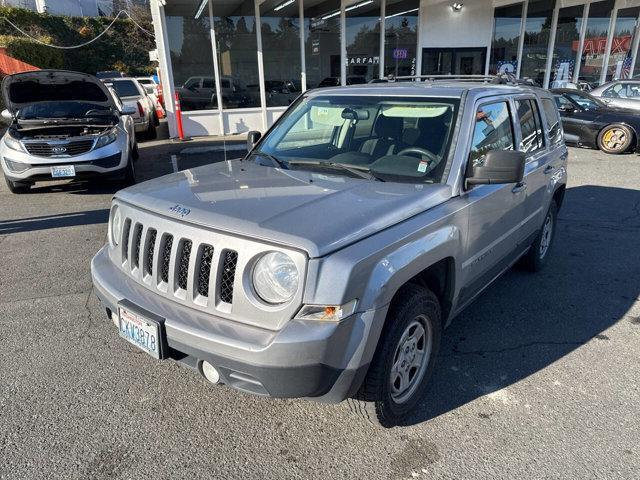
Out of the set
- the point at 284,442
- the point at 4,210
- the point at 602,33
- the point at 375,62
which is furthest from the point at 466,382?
the point at 602,33

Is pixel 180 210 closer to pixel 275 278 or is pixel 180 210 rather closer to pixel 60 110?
pixel 275 278

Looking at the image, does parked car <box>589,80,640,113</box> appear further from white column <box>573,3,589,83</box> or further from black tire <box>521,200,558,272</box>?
black tire <box>521,200,558,272</box>

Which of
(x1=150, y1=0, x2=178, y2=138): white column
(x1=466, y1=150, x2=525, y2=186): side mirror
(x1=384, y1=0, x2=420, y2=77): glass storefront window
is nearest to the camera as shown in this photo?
(x1=466, y1=150, x2=525, y2=186): side mirror

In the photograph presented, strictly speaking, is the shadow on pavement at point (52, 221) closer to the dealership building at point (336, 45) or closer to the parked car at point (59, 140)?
the parked car at point (59, 140)

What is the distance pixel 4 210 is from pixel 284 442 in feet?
21.0

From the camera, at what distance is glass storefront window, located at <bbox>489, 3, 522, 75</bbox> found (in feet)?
55.1

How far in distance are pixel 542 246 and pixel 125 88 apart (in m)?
13.8

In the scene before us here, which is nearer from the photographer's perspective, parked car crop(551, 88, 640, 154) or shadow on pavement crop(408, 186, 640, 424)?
shadow on pavement crop(408, 186, 640, 424)

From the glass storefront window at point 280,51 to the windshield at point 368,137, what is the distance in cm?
1114

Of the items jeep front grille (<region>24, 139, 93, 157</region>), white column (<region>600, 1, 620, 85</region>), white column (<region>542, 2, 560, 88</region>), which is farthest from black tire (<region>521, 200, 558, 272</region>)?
white column (<region>600, 1, 620, 85</region>)

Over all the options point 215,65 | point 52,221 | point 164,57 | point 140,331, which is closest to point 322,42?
point 215,65

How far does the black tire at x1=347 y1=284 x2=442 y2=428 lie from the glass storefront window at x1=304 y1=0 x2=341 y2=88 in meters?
12.7

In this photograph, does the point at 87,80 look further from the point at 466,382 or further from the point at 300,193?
the point at 466,382

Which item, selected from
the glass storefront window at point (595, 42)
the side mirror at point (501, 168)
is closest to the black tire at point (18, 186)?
the side mirror at point (501, 168)
